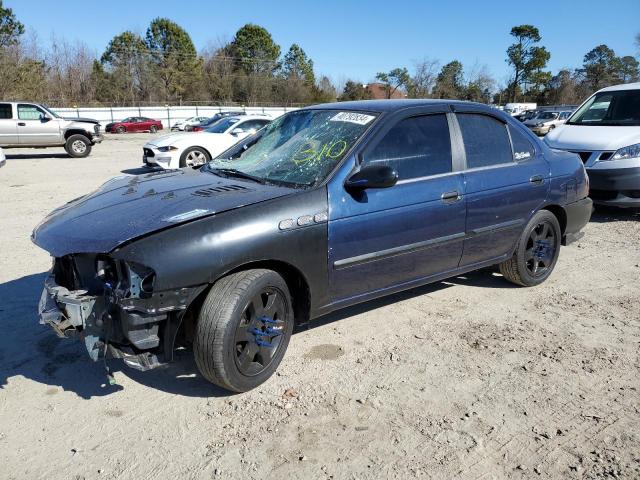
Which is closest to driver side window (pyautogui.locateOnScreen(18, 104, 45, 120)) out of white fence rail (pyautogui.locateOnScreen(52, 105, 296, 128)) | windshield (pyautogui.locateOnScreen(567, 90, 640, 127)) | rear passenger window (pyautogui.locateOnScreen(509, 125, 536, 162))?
windshield (pyautogui.locateOnScreen(567, 90, 640, 127))

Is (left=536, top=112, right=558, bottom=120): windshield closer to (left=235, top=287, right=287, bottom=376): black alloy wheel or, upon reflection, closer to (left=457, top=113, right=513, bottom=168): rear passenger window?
(left=457, top=113, right=513, bottom=168): rear passenger window

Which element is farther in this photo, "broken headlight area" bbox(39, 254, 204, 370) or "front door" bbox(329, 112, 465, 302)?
"front door" bbox(329, 112, 465, 302)

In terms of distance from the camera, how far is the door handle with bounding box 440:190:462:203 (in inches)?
157

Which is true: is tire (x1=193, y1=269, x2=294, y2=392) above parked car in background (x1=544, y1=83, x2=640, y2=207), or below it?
below

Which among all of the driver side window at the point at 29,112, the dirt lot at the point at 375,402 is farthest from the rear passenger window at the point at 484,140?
the driver side window at the point at 29,112

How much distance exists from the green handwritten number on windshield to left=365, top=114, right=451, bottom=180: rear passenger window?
0.68 ft

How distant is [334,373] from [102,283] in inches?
61.1

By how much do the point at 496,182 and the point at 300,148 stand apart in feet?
5.60

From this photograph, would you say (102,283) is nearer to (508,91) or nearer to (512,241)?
(512,241)

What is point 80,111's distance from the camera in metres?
46.2

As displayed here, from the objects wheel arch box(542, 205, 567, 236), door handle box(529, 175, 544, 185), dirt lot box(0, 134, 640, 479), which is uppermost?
door handle box(529, 175, 544, 185)

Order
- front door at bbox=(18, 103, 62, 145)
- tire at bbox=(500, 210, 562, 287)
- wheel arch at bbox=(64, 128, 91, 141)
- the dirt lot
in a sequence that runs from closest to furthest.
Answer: the dirt lot < tire at bbox=(500, 210, 562, 287) < front door at bbox=(18, 103, 62, 145) < wheel arch at bbox=(64, 128, 91, 141)

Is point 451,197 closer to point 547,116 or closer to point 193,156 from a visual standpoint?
point 193,156

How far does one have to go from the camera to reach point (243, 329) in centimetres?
308
